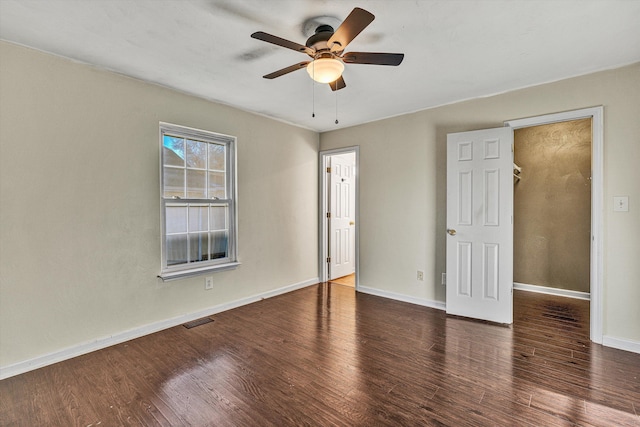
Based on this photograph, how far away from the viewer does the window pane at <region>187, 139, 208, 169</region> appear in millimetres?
3355

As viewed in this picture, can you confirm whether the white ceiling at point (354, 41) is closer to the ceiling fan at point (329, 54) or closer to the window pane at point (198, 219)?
the ceiling fan at point (329, 54)

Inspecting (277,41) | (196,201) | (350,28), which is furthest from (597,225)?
(196,201)

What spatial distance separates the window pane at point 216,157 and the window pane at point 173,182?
1.29 ft

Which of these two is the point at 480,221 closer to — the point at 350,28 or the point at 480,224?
the point at 480,224

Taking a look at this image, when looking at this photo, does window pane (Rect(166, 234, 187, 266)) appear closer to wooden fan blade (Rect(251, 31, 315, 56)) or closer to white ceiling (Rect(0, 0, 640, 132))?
white ceiling (Rect(0, 0, 640, 132))

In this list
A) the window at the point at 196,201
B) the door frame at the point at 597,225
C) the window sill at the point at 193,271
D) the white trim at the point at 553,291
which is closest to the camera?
the door frame at the point at 597,225

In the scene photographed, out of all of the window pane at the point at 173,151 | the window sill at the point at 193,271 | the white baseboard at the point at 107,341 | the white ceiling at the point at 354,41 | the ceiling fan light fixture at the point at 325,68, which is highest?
the white ceiling at the point at 354,41

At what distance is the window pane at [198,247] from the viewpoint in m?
3.38

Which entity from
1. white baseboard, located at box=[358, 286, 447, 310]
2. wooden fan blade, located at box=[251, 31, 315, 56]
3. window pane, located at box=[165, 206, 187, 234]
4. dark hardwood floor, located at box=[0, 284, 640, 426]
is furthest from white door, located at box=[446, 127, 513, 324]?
window pane, located at box=[165, 206, 187, 234]

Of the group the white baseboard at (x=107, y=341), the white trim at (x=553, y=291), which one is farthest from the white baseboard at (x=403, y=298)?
the white trim at (x=553, y=291)

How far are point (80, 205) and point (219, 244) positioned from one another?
1.45 meters

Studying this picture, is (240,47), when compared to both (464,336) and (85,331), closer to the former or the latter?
(85,331)

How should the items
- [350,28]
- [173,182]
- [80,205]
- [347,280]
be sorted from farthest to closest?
[347,280], [173,182], [80,205], [350,28]

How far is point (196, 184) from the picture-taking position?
342 centimetres
